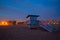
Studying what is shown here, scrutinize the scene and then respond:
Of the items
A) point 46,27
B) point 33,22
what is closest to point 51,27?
point 46,27

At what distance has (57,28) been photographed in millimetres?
21656

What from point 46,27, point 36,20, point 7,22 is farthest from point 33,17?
point 7,22

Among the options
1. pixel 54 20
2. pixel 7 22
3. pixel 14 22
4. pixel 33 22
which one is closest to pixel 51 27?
pixel 33 22

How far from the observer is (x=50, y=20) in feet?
130

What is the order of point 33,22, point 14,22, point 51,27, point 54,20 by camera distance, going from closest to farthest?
point 51,27
point 33,22
point 54,20
point 14,22

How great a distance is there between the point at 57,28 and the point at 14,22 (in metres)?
45.8

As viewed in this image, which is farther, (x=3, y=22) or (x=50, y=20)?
(x=3, y=22)

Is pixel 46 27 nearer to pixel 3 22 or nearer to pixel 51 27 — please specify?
pixel 51 27

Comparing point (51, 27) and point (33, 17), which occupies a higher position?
point (33, 17)

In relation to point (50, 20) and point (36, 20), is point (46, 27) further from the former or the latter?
point (50, 20)

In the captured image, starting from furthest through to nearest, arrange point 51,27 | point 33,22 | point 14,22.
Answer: point 14,22 < point 33,22 < point 51,27

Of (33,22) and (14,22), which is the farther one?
(14,22)

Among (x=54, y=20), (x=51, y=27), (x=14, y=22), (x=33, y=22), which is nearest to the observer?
(x=51, y=27)

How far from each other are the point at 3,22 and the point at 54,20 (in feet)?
131
